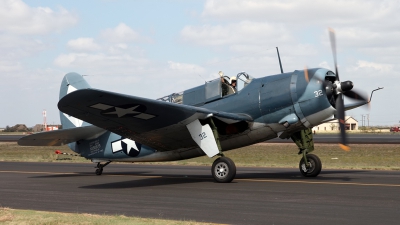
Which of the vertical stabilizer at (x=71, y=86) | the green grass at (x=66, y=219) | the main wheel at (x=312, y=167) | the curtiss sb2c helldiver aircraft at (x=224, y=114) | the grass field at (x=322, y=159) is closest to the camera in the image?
the green grass at (x=66, y=219)

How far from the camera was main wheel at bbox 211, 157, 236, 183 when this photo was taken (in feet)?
48.2

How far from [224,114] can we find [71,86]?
299 inches

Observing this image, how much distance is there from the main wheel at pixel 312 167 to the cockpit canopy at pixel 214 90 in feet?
10.5

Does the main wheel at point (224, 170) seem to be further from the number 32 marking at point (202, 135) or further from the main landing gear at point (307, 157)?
the main landing gear at point (307, 157)

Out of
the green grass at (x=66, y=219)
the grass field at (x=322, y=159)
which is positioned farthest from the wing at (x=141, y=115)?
the grass field at (x=322, y=159)

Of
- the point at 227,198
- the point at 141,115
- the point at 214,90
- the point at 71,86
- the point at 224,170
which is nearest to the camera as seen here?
the point at 227,198

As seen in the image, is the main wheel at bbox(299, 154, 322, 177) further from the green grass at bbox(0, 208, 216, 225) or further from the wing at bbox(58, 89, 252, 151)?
the green grass at bbox(0, 208, 216, 225)

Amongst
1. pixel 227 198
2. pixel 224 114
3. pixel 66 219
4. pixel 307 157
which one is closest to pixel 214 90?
pixel 224 114

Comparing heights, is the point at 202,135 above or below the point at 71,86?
below

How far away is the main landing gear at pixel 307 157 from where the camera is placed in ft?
54.0

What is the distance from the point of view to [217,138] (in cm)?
1497

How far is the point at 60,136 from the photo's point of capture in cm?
1773

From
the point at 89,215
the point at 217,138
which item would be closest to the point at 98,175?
the point at 217,138

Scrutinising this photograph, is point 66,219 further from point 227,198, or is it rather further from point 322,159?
point 322,159
